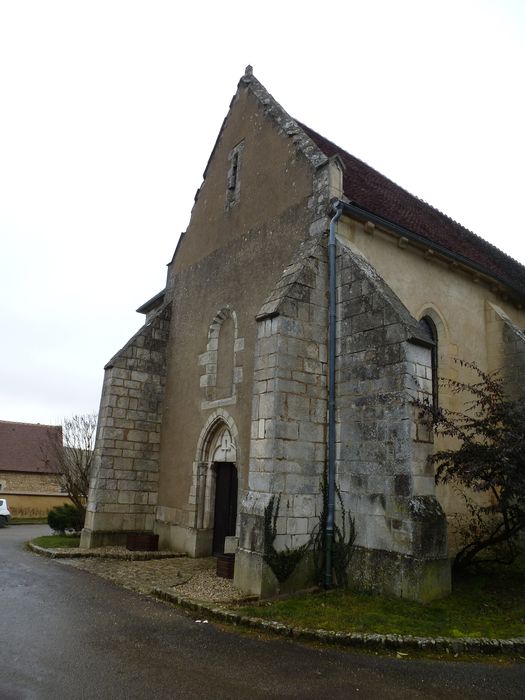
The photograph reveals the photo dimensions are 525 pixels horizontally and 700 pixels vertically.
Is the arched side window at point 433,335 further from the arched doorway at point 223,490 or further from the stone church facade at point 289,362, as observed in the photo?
the arched doorway at point 223,490

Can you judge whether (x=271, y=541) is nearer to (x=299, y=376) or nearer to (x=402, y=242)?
(x=299, y=376)

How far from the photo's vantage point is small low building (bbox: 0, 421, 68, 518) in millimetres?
33406

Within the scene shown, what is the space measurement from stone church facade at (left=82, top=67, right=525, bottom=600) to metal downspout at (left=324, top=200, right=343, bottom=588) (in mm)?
105

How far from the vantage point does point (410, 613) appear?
6711 mm

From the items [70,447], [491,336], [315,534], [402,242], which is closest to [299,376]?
[315,534]

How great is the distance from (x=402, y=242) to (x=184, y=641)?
8.11 meters

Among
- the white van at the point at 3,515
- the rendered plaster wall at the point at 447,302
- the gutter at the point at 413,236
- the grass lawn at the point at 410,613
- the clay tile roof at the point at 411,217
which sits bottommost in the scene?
the white van at the point at 3,515

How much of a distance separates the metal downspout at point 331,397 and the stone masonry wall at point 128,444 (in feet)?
21.4

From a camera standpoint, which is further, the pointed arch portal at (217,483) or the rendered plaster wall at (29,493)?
the rendered plaster wall at (29,493)

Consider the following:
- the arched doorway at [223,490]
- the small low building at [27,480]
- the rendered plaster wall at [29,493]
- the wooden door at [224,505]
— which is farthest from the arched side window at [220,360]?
the rendered plaster wall at [29,493]

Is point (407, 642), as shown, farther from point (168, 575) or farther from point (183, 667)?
point (168, 575)

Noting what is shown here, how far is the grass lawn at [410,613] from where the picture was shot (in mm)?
6188

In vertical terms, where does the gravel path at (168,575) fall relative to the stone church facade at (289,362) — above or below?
below

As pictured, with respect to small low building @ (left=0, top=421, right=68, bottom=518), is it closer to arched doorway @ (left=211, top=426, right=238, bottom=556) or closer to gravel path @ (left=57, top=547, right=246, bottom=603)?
gravel path @ (left=57, top=547, right=246, bottom=603)
